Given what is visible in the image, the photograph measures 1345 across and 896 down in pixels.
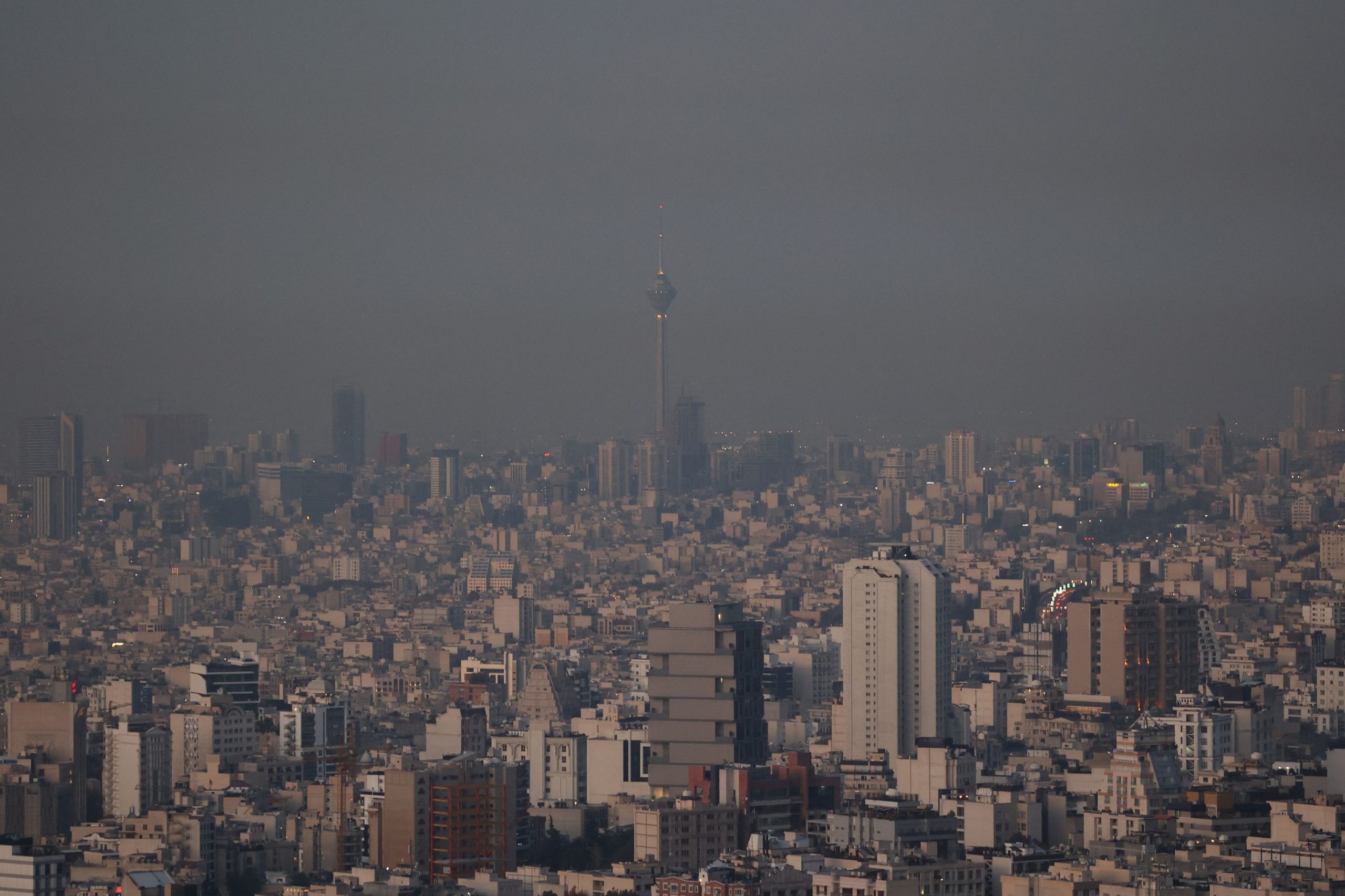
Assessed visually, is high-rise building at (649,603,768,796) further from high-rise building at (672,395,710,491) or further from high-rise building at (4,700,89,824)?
high-rise building at (672,395,710,491)

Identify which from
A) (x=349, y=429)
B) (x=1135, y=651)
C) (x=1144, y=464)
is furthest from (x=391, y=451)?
(x=1135, y=651)

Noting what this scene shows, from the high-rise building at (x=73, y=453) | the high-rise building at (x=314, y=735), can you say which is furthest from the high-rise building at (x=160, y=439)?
the high-rise building at (x=314, y=735)

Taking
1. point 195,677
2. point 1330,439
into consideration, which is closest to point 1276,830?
point 195,677

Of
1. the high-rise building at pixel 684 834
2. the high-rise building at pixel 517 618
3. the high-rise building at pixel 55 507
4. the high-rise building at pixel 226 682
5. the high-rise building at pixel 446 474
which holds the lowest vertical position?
the high-rise building at pixel 684 834

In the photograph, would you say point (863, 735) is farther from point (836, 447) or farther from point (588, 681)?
point (836, 447)

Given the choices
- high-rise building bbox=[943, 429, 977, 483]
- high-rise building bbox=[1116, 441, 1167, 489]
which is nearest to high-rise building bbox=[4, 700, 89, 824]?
high-rise building bbox=[1116, 441, 1167, 489]

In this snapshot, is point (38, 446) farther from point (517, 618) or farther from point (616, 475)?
point (616, 475)

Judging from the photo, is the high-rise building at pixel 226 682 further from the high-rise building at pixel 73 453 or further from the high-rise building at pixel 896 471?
the high-rise building at pixel 896 471
